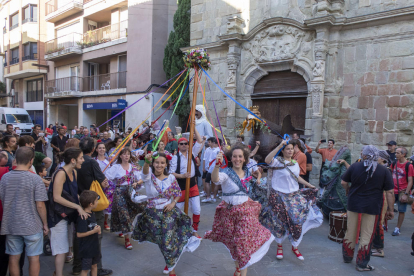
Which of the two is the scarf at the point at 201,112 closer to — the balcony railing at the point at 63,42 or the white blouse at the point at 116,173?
the white blouse at the point at 116,173

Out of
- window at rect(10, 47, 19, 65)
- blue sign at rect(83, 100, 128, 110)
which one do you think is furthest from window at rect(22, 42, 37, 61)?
blue sign at rect(83, 100, 128, 110)

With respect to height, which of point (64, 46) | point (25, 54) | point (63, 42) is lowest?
point (64, 46)

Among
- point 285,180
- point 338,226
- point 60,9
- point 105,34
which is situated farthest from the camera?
point 60,9

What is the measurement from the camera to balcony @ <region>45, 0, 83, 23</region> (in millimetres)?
A: 20688

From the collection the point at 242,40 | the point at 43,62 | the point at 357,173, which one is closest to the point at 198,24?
the point at 242,40

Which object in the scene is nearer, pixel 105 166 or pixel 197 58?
pixel 197 58

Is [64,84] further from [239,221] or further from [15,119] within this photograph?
[239,221]

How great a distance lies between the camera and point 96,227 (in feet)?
11.2

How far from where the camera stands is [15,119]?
20141 mm

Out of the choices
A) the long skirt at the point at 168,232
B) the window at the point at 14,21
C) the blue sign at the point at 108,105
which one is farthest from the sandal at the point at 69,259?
the window at the point at 14,21

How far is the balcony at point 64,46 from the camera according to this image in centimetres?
2069

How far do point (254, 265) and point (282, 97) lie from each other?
7484 mm

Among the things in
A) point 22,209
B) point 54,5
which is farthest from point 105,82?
point 22,209

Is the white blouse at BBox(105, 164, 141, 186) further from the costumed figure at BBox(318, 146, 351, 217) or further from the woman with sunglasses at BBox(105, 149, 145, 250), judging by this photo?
the costumed figure at BBox(318, 146, 351, 217)
